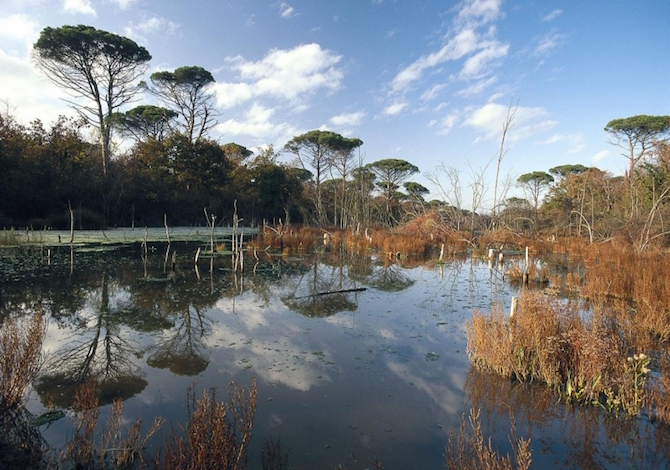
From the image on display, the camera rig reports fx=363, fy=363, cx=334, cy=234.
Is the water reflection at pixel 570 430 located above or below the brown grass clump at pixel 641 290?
below

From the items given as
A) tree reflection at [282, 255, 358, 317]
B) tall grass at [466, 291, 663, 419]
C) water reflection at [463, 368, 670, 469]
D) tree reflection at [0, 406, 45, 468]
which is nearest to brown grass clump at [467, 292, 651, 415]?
tall grass at [466, 291, 663, 419]

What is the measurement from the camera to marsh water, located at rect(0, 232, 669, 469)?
8.39 feet

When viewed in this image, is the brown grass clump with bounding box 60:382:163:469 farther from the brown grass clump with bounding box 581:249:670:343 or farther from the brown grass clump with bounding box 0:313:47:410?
the brown grass clump with bounding box 581:249:670:343

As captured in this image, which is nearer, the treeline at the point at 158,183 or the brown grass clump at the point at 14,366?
the brown grass clump at the point at 14,366

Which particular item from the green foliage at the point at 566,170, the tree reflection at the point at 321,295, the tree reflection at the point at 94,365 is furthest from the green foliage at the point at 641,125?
the tree reflection at the point at 94,365

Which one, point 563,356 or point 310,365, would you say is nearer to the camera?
point 563,356

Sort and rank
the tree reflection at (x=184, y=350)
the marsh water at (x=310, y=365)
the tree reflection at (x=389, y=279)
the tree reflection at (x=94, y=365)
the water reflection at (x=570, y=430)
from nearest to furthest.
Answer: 1. the water reflection at (x=570, y=430)
2. the marsh water at (x=310, y=365)
3. the tree reflection at (x=94, y=365)
4. the tree reflection at (x=184, y=350)
5. the tree reflection at (x=389, y=279)

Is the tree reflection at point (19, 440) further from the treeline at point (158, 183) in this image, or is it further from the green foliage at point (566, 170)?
the green foliage at point (566, 170)

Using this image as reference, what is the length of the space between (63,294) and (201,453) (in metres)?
6.09

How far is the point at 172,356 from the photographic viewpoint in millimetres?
3928

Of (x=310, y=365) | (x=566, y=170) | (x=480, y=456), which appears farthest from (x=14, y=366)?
(x=566, y=170)

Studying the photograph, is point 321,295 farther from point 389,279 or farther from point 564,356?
point 564,356

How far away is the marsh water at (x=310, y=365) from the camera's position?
256 centimetres

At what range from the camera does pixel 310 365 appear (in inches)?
151
